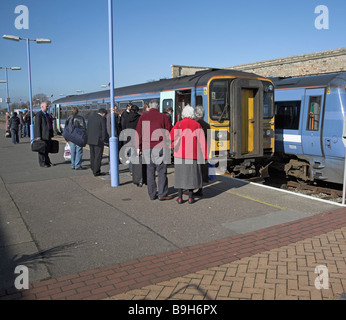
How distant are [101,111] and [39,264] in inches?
223

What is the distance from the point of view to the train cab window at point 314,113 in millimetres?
9602

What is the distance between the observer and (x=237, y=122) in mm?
9172

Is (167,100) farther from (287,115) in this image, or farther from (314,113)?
(314,113)

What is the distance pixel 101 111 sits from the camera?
9102 mm

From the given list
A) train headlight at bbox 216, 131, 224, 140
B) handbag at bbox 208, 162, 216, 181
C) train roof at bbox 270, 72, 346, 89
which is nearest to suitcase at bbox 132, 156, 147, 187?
handbag at bbox 208, 162, 216, 181

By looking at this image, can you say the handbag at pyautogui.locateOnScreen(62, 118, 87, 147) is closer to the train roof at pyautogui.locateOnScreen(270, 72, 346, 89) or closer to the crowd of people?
the crowd of people

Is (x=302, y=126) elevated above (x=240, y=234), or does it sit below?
above

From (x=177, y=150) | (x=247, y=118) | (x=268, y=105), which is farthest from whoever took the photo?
(x=268, y=105)

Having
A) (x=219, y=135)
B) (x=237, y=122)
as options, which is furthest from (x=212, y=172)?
(x=237, y=122)

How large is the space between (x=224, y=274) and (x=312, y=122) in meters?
7.26

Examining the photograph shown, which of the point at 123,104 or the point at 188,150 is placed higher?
the point at 123,104

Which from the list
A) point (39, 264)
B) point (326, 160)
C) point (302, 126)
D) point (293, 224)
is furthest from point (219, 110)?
point (39, 264)
